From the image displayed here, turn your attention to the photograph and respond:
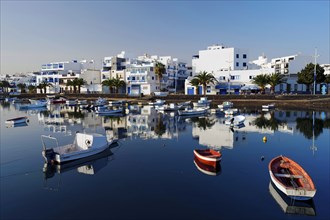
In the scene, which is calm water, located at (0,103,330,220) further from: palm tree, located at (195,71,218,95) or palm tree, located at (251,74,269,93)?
palm tree, located at (195,71,218,95)

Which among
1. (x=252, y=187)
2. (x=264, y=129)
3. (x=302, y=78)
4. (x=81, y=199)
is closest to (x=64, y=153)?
(x=81, y=199)

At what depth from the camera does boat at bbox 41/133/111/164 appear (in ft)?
70.5

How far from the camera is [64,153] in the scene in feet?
73.5

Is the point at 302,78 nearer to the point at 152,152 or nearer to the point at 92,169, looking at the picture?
the point at 152,152

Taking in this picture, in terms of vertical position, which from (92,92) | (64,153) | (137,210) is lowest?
(137,210)

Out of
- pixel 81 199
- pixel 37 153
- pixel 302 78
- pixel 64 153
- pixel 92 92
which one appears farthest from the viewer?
pixel 92 92

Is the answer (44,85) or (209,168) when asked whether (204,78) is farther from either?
(44,85)

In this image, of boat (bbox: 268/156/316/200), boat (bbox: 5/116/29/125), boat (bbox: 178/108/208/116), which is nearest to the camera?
boat (bbox: 268/156/316/200)

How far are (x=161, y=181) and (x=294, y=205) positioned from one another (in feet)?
27.7

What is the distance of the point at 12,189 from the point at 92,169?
5.84m

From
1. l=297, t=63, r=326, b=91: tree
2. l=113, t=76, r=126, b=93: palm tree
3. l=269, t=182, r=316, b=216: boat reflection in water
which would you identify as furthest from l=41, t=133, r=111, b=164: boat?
l=113, t=76, r=126, b=93: palm tree

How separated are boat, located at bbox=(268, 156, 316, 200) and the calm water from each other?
2.39ft

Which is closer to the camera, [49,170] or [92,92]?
[49,170]

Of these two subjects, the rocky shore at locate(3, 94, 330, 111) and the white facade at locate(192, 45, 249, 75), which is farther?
the white facade at locate(192, 45, 249, 75)
